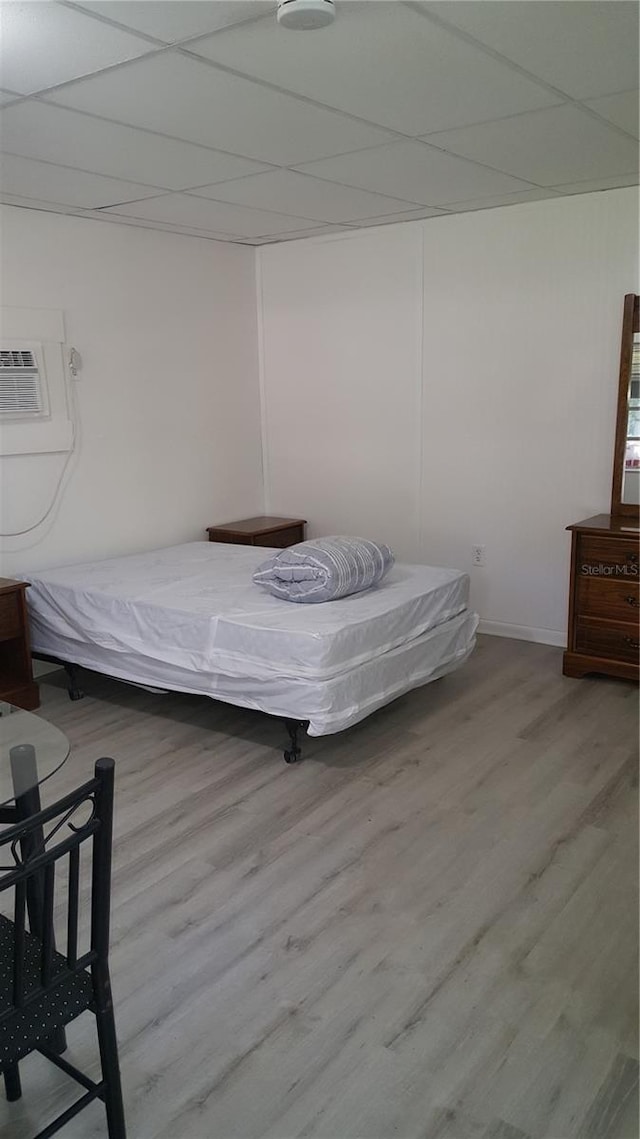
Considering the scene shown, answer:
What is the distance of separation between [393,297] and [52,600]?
262 cm

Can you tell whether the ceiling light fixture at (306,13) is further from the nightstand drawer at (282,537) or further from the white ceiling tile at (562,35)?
the nightstand drawer at (282,537)

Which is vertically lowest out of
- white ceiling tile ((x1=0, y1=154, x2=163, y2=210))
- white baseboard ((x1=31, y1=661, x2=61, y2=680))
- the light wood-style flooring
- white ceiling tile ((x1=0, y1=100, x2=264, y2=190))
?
the light wood-style flooring

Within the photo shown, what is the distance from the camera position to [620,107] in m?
2.72

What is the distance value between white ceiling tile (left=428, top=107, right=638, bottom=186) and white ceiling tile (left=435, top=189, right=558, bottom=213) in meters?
0.29

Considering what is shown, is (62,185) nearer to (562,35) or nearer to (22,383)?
(22,383)

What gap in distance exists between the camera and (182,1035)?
1882mm

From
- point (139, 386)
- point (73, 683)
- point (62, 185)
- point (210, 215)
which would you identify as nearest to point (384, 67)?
point (62, 185)

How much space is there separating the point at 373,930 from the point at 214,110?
2587 millimetres

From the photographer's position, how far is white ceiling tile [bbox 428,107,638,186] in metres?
2.86

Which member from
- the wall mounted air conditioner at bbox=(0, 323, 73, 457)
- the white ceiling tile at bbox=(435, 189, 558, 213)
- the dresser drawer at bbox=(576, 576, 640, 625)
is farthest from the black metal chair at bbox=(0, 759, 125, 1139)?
the white ceiling tile at bbox=(435, 189, 558, 213)

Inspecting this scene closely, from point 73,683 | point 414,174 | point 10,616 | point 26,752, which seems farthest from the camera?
point 73,683

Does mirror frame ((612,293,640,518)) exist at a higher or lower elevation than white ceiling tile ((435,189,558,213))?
lower

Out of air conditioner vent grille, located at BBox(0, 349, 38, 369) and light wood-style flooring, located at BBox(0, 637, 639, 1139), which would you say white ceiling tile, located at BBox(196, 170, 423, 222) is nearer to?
air conditioner vent grille, located at BBox(0, 349, 38, 369)
